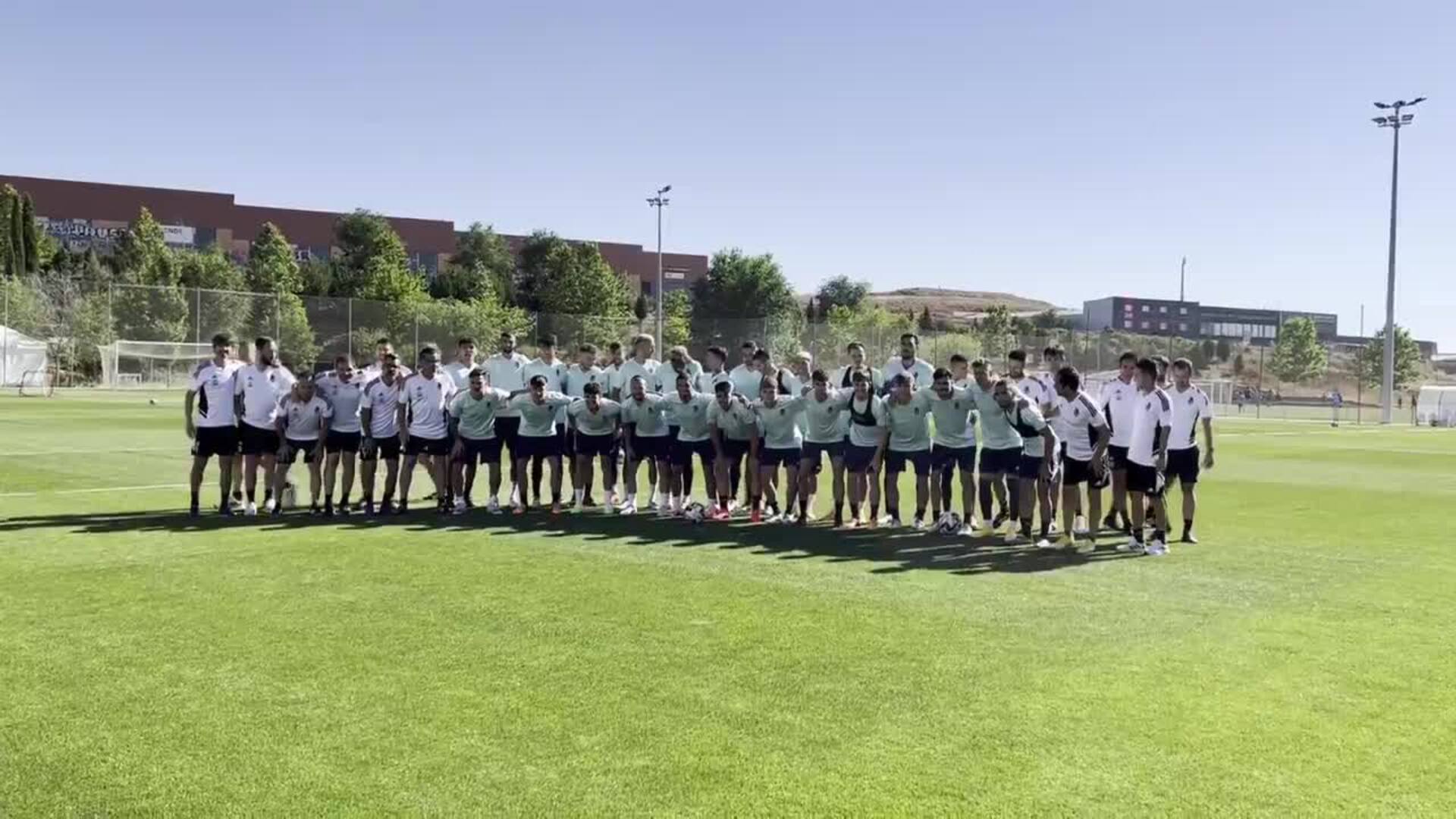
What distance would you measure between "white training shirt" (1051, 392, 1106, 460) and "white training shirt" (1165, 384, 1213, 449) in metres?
0.99

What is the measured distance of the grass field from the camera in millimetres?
4738

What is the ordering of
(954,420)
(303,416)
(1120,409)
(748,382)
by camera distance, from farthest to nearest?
(748,382) < (303,416) < (954,420) < (1120,409)

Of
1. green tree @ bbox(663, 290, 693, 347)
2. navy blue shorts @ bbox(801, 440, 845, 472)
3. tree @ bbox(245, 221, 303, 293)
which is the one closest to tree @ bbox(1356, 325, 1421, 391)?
green tree @ bbox(663, 290, 693, 347)

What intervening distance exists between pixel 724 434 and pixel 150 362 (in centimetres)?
4301

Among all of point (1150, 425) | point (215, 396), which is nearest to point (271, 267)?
point (215, 396)

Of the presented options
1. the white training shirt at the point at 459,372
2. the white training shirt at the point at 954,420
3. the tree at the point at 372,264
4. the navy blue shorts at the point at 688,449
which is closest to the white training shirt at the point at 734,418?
the navy blue shorts at the point at 688,449

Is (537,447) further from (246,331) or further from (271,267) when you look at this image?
(271,267)

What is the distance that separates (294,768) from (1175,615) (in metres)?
5.99

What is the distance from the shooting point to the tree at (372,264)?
68.4 m

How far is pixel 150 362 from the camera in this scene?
48969 millimetres

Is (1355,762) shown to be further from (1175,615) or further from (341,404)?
(341,404)

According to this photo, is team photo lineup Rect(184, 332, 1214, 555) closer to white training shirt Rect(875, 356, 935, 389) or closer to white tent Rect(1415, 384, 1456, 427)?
white training shirt Rect(875, 356, 935, 389)

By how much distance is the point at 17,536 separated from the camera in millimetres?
10891

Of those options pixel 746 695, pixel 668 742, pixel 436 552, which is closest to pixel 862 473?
pixel 436 552
